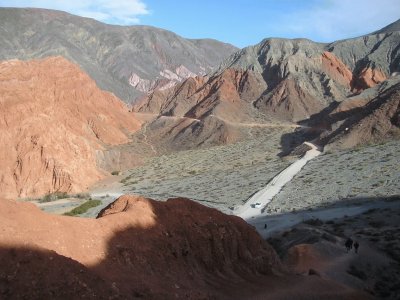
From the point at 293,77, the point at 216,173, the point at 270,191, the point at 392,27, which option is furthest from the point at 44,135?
the point at 392,27

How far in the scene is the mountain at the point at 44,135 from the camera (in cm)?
5801

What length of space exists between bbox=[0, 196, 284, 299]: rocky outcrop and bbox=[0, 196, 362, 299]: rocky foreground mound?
25mm

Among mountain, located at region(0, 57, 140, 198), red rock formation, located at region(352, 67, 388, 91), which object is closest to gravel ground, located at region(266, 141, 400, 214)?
mountain, located at region(0, 57, 140, 198)

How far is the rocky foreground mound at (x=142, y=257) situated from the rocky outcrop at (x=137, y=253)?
0.03 meters

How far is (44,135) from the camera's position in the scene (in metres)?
60.4

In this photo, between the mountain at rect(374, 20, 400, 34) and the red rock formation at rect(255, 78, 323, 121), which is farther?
the mountain at rect(374, 20, 400, 34)

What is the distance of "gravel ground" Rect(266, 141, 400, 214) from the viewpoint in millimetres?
42188

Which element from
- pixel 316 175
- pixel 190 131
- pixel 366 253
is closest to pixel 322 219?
pixel 366 253

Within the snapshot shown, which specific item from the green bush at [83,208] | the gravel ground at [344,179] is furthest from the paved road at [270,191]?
the green bush at [83,208]

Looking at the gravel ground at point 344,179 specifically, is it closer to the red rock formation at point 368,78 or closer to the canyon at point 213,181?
the canyon at point 213,181

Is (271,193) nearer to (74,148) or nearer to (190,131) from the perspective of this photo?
(74,148)

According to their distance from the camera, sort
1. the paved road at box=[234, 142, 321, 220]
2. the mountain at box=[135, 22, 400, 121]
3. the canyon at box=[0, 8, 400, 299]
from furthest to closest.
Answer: the mountain at box=[135, 22, 400, 121] < the paved road at box=[234, 142, 321, 220] < the canyon at box=[0, 8, 400, 299]

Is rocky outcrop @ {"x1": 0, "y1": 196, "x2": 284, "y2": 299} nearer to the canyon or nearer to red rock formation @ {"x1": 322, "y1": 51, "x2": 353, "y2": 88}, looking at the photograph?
the canyon

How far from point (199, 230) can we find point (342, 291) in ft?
19.9
